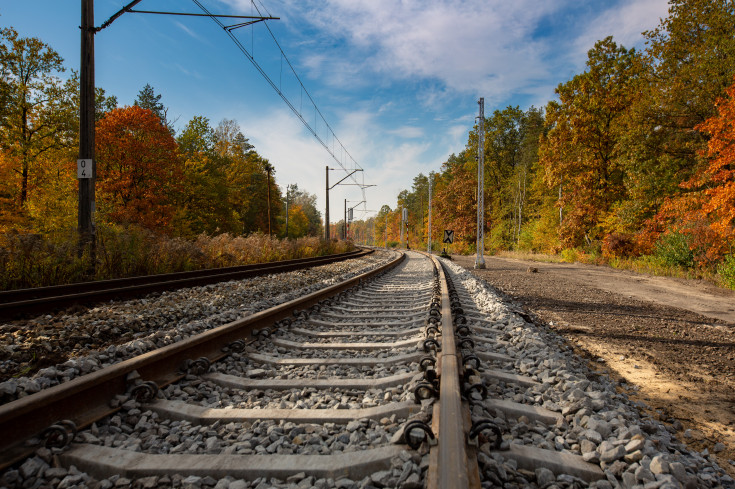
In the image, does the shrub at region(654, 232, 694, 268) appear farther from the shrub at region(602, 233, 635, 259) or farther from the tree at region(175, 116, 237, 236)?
the tree at region(175, 116, 237, 236)

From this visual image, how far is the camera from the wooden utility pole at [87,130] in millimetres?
8422

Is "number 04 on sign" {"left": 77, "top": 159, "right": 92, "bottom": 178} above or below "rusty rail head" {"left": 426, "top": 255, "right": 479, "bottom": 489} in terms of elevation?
above

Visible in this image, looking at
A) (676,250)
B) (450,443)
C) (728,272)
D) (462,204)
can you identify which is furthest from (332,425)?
(462,204)

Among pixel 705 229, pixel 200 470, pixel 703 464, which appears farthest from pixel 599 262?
pixel 200 470

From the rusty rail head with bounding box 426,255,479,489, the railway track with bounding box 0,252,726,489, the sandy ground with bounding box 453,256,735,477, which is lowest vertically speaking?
the sandy ground with bounding box 453,256,735,477

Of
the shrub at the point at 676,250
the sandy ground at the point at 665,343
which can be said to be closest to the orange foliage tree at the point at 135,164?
the sandy ground at the point at 665,343

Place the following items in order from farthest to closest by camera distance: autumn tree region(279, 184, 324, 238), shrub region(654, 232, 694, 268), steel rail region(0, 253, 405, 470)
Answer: autumn tree region(279, 184, 324, 238)
shrub region(654, 232, 694, 268)
steel rail region(0, 253, 405, 470)

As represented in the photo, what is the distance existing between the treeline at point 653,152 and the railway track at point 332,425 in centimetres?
1214

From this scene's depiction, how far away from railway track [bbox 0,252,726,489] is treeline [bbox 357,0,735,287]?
12.1 meters

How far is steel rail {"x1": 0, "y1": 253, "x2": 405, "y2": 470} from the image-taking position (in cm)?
177

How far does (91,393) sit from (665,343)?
19.6ft

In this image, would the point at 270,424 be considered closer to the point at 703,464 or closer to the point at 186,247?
the point at 703,464

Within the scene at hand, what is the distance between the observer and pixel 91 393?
7.25ft

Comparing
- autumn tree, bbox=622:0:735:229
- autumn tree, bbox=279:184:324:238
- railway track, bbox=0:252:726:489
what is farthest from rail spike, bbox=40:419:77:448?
autumn tree, bbox=279:184:324:238
